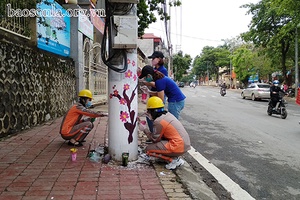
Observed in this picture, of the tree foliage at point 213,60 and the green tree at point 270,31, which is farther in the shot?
the tree foliage at point 213,60

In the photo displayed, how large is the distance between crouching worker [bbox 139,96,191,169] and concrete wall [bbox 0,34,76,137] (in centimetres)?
347

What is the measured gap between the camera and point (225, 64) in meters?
67.5

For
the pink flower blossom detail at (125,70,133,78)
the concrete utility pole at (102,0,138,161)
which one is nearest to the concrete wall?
the concrete utility pole at (102,0,138,161)

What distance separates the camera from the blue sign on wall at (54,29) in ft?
27.1

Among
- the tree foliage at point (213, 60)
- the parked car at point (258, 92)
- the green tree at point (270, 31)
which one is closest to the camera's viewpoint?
the parked car at point (258, 92)

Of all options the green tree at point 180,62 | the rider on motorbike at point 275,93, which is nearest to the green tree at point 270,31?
the rider on motorbike at point 275,93

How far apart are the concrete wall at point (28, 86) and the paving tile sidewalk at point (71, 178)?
1.17m

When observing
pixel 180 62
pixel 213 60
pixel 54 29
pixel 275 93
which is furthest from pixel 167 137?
pixel 213 60

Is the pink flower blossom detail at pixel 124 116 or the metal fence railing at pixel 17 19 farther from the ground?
the metal fence railing at pixel 17 19

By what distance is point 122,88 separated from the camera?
4.51m

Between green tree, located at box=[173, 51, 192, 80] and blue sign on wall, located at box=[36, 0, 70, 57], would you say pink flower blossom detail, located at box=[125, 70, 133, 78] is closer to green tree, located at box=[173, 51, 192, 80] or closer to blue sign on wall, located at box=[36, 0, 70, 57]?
blue sign on wall, located at box=[36, 0, 70, 57]

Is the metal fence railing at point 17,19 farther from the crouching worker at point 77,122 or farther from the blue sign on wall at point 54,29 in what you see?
the crouching worker at point 77,122

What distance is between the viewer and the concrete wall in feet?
20.6

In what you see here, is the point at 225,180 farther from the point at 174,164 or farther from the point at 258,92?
the point at 258,92
